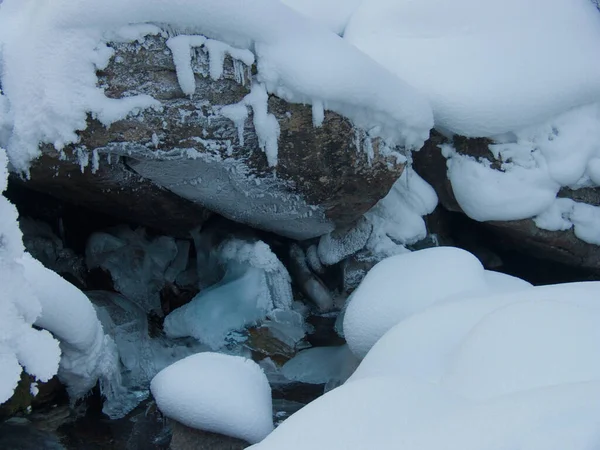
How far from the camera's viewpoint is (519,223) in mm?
4488

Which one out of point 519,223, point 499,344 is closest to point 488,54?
point 519,223

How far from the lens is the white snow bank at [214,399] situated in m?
2.98

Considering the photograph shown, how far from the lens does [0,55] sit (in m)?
3.61

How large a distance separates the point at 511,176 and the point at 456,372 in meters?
2.49

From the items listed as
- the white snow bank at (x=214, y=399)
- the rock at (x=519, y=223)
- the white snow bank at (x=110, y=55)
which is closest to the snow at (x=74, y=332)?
the white snow bank at (x=214, y=399)

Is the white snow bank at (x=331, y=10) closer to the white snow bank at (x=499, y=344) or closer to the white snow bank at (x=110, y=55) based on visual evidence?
the white snow bank at (x=110, y=55)

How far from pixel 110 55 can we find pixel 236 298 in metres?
1.61

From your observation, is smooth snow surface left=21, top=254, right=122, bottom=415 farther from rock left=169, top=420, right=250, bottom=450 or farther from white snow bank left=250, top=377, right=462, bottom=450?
white snow bank left=250, top=377, right=462, bottom=450

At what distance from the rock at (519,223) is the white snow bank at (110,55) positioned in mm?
971

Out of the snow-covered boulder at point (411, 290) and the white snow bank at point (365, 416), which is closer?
the white snow bank at point (365, 416)

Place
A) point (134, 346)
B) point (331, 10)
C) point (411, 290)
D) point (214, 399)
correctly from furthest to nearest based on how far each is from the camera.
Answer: point (331, 10)
point (134, 346)
point (411, 290)
point (214, 399)

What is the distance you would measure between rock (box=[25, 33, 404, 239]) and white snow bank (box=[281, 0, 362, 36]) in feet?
5.23

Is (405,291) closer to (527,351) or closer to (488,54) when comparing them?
(527,351)

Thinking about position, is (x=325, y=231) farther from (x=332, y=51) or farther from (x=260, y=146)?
(x=332, y=51)
